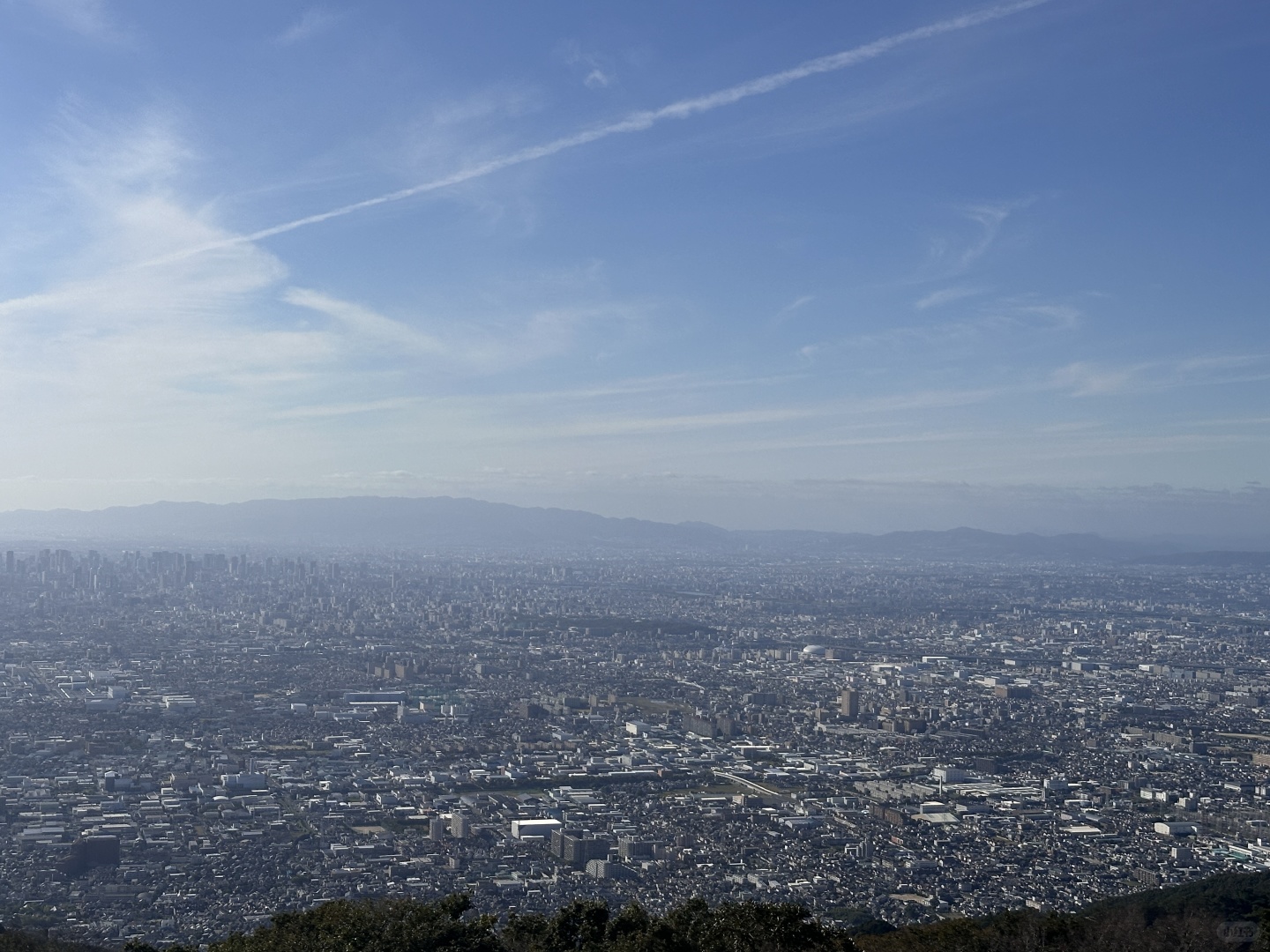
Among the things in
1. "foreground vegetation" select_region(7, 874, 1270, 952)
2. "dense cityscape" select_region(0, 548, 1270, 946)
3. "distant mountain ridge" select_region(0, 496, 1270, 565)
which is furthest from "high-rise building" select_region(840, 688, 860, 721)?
"distant mountain ridge" select_region(0, 496, 1270, 565)

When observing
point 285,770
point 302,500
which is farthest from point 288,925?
point 302,500

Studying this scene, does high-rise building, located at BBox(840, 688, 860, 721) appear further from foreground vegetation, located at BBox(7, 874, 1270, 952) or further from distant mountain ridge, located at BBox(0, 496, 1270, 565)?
distant mountain ridge, located at BBox(0, 496, 1270, 565)

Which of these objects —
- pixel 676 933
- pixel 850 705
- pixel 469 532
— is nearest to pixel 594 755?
pixel 850 705

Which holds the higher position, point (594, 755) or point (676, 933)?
point (676, 933)

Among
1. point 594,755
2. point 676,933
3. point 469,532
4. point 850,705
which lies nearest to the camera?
point 676,933

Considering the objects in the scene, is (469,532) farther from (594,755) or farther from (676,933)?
(676,933)

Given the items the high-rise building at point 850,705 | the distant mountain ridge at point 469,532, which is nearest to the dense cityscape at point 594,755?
the high-rise building at point 850,705

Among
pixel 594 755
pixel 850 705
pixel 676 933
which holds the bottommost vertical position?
pixel 594 755

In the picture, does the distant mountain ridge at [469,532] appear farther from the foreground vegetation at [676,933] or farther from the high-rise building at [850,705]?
the foreground vegetation at [676,933]
